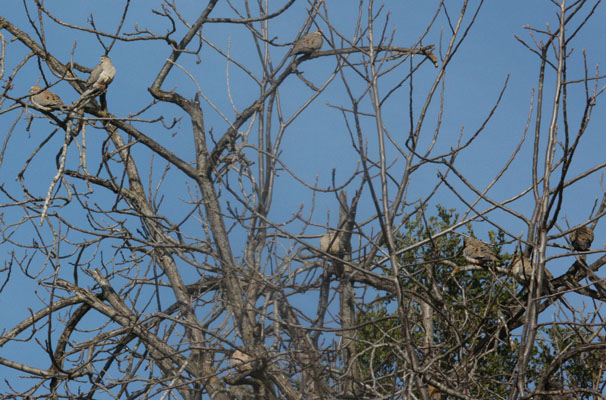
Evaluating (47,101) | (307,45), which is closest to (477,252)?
(307,45)

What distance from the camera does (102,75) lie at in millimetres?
6383

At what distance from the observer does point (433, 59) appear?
24.9ft

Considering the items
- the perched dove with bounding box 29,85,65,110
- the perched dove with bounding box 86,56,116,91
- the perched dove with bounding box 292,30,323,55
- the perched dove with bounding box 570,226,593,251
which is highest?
the perched dove with bounding box 292,30,323,55

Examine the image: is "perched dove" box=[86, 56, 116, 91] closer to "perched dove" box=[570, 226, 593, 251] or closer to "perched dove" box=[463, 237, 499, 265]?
"perched dove" box=[463, 237, 499, 265]

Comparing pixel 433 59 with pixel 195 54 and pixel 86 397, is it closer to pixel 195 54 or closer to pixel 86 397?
pixel 195 54

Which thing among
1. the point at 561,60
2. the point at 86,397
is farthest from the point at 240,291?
the point at 561,60

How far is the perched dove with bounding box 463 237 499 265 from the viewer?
5.87 meters

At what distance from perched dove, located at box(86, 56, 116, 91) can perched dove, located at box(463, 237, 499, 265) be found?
132 inches

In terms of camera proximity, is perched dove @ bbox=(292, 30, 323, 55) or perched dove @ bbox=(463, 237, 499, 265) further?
perched dove @ bbox=(292, 30, 323, 55)

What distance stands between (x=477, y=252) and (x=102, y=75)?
353cm

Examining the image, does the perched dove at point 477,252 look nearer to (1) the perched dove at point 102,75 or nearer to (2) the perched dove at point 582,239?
(2) the perched dove at point 582,239

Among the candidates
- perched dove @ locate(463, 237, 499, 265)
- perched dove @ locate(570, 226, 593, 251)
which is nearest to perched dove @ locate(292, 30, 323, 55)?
perched dove @ locate(463, 237, 499, 265)

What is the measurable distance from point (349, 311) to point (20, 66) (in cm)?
369

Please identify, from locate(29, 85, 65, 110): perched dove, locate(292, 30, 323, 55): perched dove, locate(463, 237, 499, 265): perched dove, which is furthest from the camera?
locate(292, 30, 323, 55): perched dove
